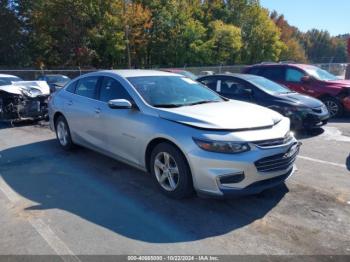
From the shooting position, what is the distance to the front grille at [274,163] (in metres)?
3.91

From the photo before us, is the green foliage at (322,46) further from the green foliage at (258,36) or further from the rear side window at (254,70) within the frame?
the rear side window at (254,70)

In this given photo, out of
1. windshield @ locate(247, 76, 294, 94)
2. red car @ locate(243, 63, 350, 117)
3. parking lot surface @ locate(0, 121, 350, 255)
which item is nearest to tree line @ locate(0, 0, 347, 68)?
red car @ locate(243, 63, 350, 117)

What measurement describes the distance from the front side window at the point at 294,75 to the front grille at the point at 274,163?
715cm

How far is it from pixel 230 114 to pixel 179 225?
60.3 inches

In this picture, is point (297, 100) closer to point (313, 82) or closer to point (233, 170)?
point (313, 82)

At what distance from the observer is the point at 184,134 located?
13.4 ft

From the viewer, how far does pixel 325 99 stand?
33.9ft

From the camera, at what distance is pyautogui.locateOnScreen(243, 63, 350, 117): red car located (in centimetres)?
1016

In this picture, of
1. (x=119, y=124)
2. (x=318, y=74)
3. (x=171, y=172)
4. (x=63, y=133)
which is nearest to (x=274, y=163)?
(x=171, y=172)

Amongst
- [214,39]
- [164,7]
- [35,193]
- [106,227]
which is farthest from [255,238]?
[214,39]

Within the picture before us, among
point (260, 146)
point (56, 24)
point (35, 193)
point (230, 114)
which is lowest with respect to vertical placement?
point (35, 193)

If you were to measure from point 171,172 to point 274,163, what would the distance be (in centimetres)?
125

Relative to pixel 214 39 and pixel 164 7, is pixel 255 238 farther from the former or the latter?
pixel 214 39

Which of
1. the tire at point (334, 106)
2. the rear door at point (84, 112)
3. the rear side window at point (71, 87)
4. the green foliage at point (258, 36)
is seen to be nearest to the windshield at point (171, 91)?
the rear door at point (84, 112)
